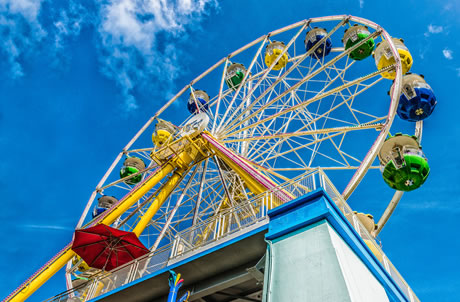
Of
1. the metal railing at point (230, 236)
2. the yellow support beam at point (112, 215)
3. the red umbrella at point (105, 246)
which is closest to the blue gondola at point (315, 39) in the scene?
the yellow support beam at point (112, 215)

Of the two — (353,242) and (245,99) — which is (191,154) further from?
(353,242)

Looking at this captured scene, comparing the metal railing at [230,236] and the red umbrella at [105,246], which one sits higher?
the red umbrella at [105,246]

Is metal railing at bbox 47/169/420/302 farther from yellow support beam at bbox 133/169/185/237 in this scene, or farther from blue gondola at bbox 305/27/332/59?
blue gondola at bbox 305/27/332/59

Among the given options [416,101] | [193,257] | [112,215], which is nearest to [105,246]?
[112,215]

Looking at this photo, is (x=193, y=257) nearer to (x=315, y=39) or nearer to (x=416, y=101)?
(x=416, y=101)

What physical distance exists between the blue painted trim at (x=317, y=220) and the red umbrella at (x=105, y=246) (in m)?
6.14

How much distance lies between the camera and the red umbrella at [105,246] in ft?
35.5

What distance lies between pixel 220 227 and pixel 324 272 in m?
2.94

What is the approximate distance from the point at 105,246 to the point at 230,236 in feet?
19.7

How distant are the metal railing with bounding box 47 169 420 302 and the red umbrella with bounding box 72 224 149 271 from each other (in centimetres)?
192

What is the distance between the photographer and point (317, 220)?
229 inches

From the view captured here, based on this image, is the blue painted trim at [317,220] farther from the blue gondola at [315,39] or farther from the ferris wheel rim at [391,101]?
the blue gondola at [315,39]

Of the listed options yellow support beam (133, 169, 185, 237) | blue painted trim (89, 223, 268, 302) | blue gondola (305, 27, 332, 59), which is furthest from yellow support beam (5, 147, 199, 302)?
blue gondola (305, 27, 332, 59)

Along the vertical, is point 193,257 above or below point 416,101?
below
